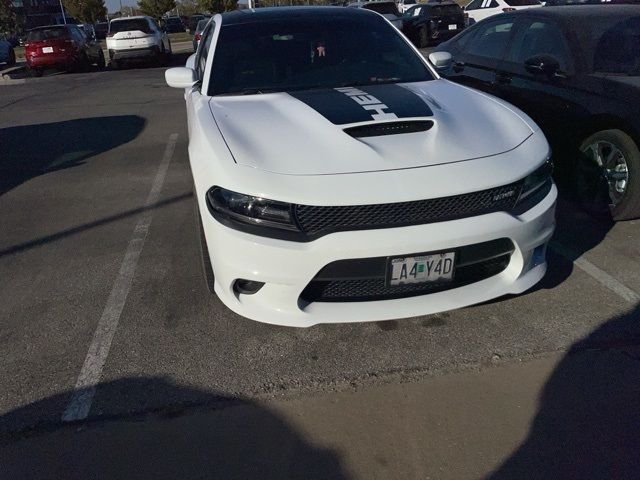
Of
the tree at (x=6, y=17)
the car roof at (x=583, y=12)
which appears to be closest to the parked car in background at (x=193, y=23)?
the car roof at (x=583, y=12)

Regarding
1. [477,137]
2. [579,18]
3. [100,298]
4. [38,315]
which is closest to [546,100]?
[579,18]

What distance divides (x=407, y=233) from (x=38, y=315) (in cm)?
235

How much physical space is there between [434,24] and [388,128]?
17292 millimetres

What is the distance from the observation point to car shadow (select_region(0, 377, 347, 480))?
2.32 metres

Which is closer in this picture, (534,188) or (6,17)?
(534,188)

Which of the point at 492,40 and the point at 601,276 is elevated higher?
the point at 492,40

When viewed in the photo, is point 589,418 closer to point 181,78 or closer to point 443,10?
point 181,78

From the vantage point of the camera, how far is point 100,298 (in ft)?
12.1

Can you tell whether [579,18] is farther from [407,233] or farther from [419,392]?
[419,392]

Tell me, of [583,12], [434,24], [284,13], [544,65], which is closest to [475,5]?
[434,24]

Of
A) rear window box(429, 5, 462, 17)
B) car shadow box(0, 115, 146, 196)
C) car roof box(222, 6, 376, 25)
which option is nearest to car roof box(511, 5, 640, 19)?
car roof box(222, 6, 376, 25)

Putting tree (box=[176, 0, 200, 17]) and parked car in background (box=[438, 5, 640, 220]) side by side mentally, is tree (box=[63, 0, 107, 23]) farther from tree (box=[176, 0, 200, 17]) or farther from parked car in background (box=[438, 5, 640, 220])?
parked car in background (box=[438, 5, 640, 220])

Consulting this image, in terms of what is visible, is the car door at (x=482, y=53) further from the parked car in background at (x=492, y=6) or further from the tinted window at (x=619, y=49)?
the parked car in background at (x=492, y=6)

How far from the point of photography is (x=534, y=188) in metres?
3.00
